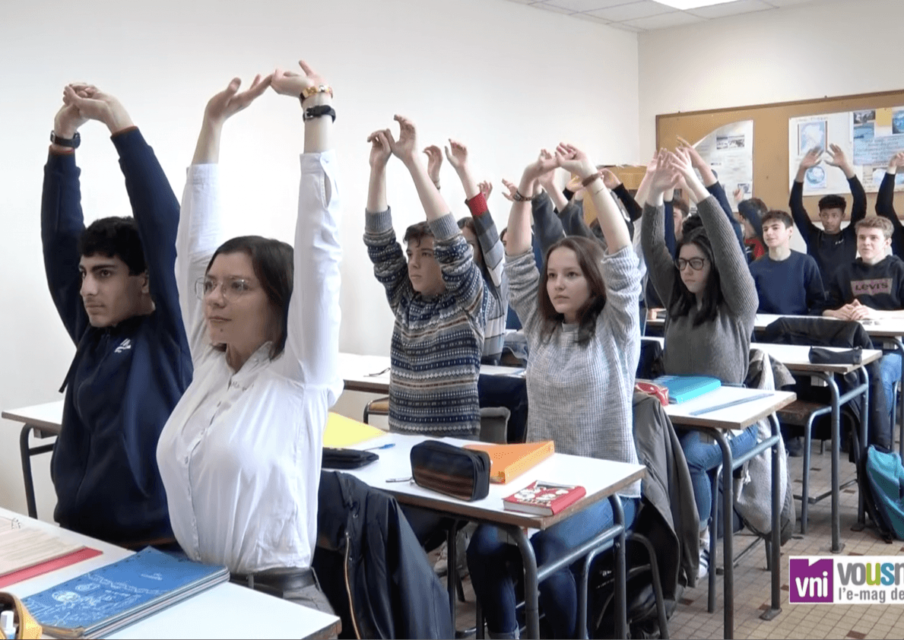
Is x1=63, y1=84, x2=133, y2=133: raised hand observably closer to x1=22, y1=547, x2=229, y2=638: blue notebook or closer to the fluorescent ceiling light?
x1=22, y1=547, x2=229, y2=638: blue notebook

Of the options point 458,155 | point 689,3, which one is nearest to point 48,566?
point 458,155

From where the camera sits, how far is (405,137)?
Answer: 2428 mm

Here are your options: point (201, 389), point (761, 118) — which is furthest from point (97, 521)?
point (761, 118)

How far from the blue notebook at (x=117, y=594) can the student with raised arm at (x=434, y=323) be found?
1179 millimetres

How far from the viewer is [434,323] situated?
8.48ft

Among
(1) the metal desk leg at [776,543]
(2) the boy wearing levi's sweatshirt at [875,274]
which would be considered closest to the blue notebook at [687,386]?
(1) the metal desk leg at [776,543]

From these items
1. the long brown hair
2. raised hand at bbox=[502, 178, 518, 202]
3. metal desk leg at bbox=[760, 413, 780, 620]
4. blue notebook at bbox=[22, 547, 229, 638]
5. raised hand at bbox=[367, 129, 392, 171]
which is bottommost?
metal desk leg at bbox=[760, 413, 780, 620]

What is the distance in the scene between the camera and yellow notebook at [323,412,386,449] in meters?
2.44

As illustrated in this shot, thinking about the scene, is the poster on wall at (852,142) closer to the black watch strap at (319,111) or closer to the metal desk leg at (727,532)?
the metal desk leg at (727,532)

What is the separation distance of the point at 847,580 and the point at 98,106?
2.91 m

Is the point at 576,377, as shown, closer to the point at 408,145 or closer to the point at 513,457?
the point at 513,457

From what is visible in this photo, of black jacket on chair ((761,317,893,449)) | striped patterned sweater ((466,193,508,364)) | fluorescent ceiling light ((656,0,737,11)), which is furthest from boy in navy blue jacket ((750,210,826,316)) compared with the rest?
striped patterned sweater ((466,193,508,364))

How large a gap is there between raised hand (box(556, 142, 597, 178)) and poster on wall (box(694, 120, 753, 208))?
5269 millimetres

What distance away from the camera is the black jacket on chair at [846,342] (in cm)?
382
